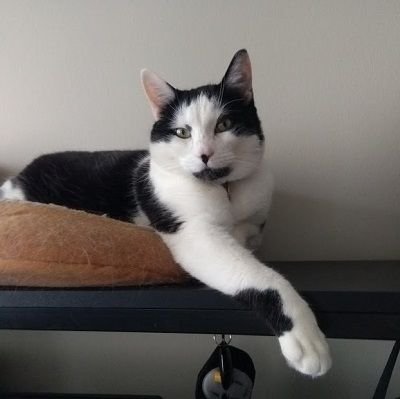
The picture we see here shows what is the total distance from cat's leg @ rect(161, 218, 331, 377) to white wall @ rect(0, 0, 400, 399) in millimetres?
414

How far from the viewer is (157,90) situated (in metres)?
0.88

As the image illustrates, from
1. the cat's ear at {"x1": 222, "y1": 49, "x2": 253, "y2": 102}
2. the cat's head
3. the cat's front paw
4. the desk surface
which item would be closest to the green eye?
the cat's head

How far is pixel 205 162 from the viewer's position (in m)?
0.78

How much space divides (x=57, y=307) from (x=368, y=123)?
868 millimetres

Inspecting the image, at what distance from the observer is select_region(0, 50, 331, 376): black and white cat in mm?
704

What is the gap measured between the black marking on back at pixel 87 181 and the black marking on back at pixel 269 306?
40 centimetres

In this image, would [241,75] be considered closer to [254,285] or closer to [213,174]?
[213,174]

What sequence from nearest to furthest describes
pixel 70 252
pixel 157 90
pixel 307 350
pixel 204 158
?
1. pixel 307 350
2. pixel 70 252
3. pixel 204 158
4. pixel 157 90

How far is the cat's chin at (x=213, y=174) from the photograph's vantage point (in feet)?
2.59

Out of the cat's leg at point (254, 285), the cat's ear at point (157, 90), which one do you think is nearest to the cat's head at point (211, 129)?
the cat's ear at point (157, 90)

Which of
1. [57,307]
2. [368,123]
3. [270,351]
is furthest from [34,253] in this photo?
[368,123]

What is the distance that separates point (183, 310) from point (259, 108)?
2.26 ft

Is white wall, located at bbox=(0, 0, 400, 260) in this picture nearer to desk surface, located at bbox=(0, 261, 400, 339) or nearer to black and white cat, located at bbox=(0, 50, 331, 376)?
black and white cat, located at bbox=(0, 50, 331, 376)

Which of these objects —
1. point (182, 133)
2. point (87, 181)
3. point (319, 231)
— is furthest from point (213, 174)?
point (319, 231)
